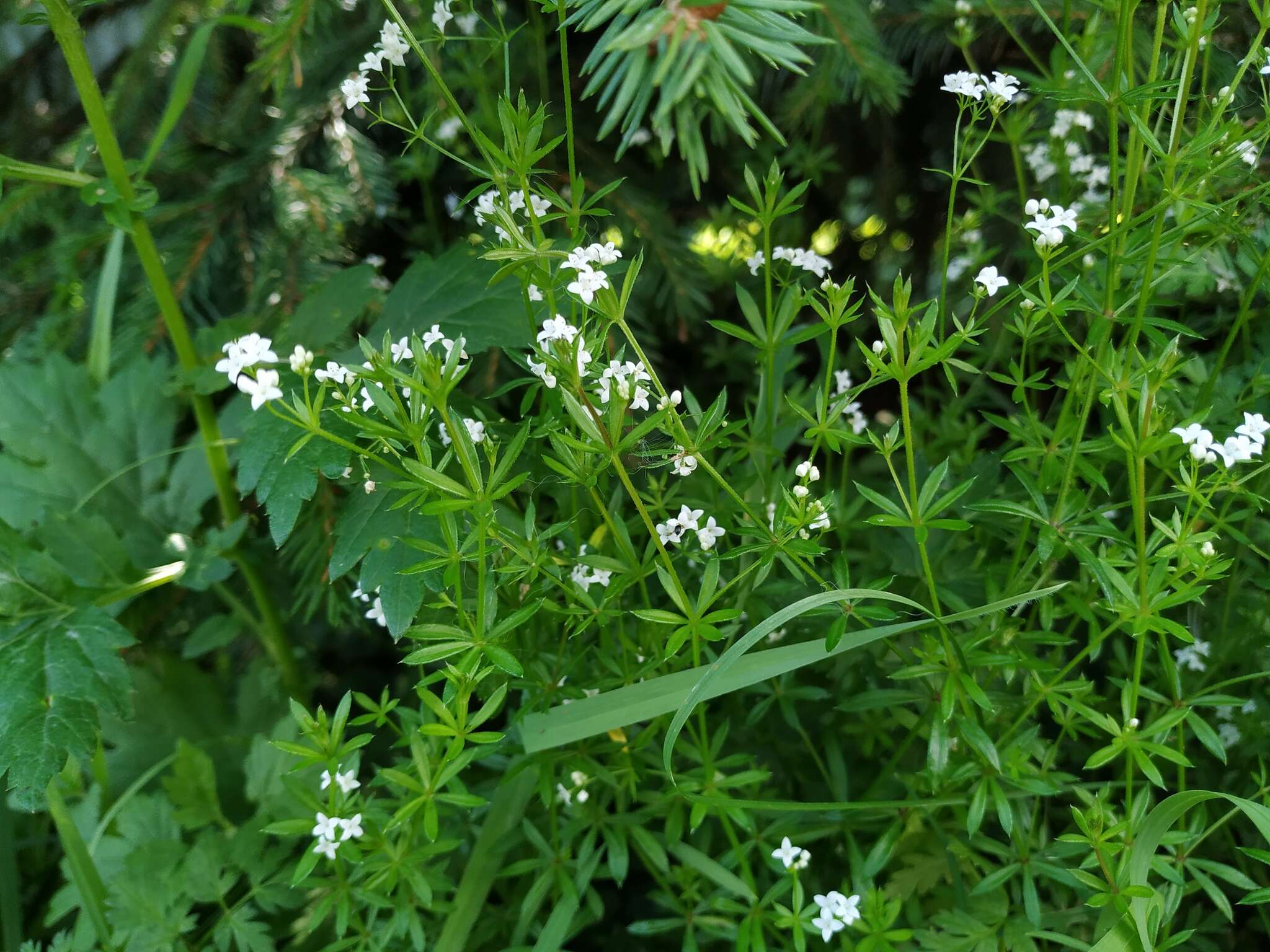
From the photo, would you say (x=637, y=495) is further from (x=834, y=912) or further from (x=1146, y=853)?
(x=1146, y=853)

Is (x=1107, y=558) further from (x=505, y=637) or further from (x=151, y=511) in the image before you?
(x=151, y=511)

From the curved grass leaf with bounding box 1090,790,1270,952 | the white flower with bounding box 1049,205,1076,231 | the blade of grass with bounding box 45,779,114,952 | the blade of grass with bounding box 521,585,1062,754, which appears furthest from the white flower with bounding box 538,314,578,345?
the blade of grass with bounding box 45,779,114,952

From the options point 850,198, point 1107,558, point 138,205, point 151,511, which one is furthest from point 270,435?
point 850,198

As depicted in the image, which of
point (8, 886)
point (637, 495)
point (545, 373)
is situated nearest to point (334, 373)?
point (545, 373)

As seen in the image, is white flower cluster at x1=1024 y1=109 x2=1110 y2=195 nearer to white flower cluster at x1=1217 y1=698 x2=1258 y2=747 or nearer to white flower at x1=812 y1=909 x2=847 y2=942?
white flower cluster at x1=1217 y1=698 x2=1258 y2=747

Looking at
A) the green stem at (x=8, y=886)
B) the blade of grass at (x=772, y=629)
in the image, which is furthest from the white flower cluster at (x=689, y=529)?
the green stem at (x=8, y=886)
